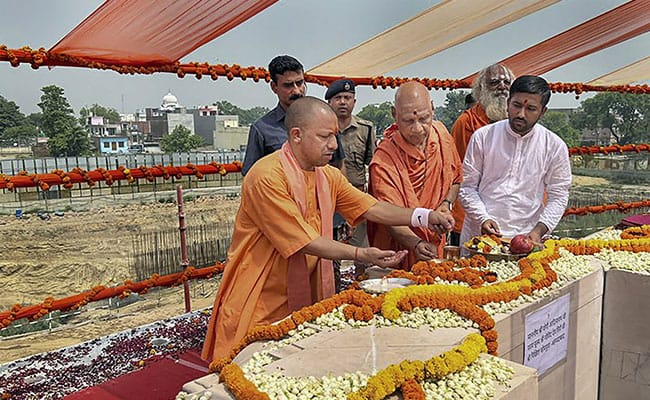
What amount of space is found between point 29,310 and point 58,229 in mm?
25293

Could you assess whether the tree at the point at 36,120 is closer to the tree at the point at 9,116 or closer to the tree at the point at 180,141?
the tree at the point at 9,116

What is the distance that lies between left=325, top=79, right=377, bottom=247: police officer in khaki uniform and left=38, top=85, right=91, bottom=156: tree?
30.4 m

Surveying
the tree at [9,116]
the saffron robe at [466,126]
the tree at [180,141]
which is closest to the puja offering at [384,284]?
the saffron robe at [466,126]

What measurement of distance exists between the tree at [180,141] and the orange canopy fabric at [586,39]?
42.4 m

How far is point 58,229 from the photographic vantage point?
84.7ft

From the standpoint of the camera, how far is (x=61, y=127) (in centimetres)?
3303

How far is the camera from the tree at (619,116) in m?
31.6

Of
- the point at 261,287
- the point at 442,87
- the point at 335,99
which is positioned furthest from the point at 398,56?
the point at 261,287

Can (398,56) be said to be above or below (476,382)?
above

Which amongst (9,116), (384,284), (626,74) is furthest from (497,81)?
(9,116)

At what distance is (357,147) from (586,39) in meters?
3.85

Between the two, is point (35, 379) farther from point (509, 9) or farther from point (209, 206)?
point (209, 206)

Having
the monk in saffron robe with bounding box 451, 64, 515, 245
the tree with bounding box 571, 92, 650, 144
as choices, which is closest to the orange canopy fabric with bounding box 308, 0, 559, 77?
the monk in saffron robe with bounding box 451, 64, 515, 245

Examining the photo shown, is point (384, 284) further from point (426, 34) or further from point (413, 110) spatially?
point (426, 34)
